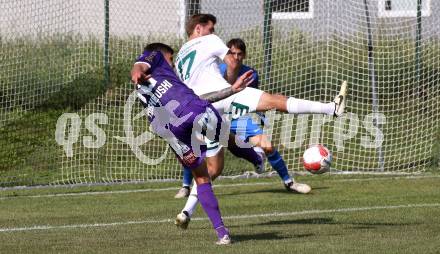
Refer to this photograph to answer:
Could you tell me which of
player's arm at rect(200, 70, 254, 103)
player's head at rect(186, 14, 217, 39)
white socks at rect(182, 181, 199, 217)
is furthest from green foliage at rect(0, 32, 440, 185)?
white socks at rect(182, 181, 199, 217)

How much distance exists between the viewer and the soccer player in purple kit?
9328 mm

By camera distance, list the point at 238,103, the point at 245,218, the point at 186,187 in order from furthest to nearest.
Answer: the point at 186,187
the point at 245,218
the point at 238,103

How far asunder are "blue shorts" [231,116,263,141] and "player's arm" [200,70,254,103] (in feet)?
11.5

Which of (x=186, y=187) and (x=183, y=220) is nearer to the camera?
(x=183, y=220)

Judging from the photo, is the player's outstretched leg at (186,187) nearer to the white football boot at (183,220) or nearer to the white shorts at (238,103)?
the white shorts at (238,103)

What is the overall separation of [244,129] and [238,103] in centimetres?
317

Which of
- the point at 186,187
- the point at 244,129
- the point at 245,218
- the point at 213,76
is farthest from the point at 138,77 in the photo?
the point at 244,129

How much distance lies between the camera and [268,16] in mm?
17203

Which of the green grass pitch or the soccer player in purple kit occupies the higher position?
the soccer player in purple kit

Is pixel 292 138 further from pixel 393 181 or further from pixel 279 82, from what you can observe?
pixel 393 181

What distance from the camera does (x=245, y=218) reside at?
11.4 meters

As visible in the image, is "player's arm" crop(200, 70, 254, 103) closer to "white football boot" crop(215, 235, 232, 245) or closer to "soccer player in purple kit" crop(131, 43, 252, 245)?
"soccer player in purple kit" crop(131, 43, 252, 245)

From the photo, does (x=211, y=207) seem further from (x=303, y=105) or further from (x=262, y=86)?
(x=262, y=86)

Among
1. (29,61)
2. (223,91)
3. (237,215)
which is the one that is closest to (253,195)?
(237,215)
